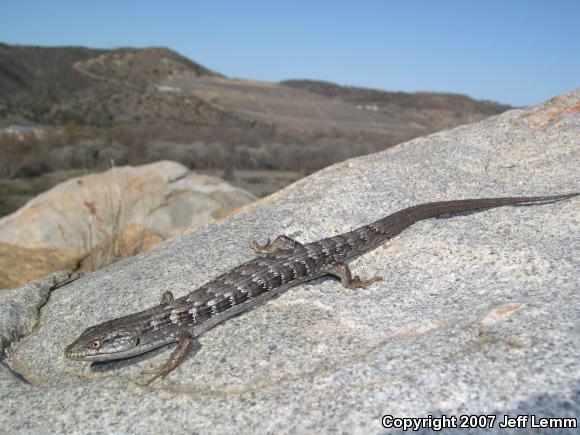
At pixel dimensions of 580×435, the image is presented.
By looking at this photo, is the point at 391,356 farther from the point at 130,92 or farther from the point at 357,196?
the point at 130,92

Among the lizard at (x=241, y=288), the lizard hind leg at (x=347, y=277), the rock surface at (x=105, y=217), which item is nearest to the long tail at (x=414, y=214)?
the lizard at (x=241, y=288)

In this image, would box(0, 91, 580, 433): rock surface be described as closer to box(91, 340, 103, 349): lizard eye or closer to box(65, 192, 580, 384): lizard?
box(65, 192, 580, 384): lizard

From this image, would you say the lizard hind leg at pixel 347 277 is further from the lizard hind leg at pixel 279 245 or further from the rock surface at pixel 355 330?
the lizard hind leg at pixel 279 245

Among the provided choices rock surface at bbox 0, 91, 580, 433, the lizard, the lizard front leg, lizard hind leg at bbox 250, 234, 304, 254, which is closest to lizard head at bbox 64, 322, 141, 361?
the lizard

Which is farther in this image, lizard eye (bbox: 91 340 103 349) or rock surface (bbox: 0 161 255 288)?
rock surface (bbox: 0 161 255 288)

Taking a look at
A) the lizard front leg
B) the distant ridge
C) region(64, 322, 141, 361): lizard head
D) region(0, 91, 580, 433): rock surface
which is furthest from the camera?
the distant ridge

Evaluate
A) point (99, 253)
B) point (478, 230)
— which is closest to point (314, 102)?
point (99, 253)

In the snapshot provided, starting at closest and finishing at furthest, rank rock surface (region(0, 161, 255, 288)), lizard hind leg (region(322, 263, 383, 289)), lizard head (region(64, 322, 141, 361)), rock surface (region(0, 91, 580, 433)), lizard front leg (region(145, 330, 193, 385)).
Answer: rock surface (region(0, 91, 580, 433)), lizard front leg (region(145, 330, 193, 385)), lizard head (region(64, 322, 141, 361)), lizard hind leg (region(322, 263, 383, 289)), rock surface (region(0, 161, 255, 288))
